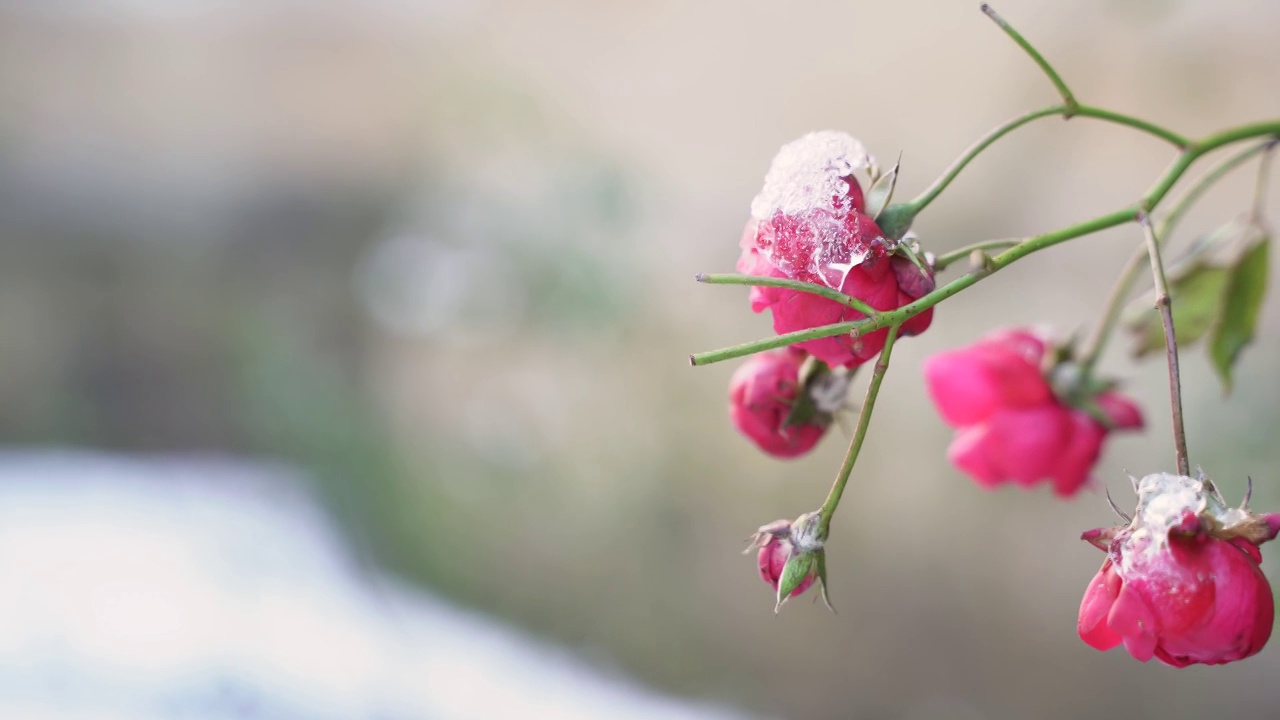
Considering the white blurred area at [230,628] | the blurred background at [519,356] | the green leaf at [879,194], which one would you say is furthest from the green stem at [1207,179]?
the white blurred area at [230,628]

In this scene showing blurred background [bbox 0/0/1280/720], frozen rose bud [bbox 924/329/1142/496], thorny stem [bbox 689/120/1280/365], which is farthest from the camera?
blurred background [bbox 0/0/1280/720]

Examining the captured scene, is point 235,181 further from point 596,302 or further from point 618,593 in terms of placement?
point 618,593

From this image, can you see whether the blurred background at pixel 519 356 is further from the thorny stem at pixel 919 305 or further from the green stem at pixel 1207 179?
the thorny stem at pixel 919 305

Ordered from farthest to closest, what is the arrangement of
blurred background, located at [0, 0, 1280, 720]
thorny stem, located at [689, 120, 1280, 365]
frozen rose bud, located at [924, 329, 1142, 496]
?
blurred background, located at [0, 0, 1280, 720]
frozen rose bud, located at [924, 329, 1142, 496]
thorny stem, located at [689, 120, 1280, 365]

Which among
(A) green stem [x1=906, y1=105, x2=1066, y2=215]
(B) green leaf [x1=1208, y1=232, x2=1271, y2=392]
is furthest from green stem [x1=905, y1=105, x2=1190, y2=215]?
(B) green leaf [x1=1208, y1=232, x2=1271, y2=392]

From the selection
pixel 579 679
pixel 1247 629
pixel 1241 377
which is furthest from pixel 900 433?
pixel 1247 629

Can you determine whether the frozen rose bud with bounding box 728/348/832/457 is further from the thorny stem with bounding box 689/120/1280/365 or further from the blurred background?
the blurred background
